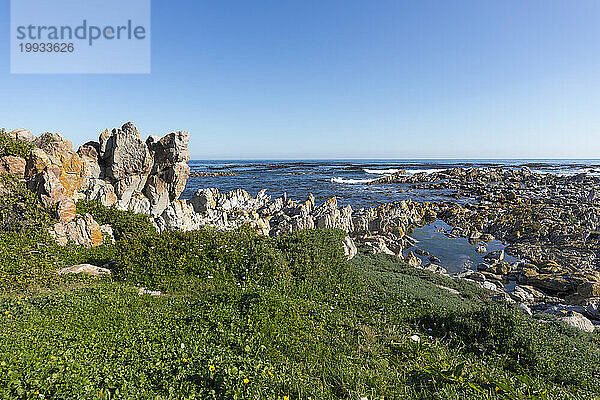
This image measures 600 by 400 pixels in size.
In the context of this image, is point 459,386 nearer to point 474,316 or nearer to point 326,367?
point 326,367

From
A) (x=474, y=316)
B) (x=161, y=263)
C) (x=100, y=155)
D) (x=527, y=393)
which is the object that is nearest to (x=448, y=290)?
(x=474, y=316)

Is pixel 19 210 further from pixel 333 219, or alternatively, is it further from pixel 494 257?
pixel 494 257

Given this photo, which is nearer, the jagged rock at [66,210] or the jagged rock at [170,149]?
the jagged rock at [66,210]

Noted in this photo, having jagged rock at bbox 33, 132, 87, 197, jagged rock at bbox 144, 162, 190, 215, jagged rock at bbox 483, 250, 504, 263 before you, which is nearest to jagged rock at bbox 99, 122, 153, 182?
jagged rock at bbox 144, 162, 190, 215

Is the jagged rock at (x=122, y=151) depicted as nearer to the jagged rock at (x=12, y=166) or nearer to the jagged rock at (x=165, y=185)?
the jagged rock at (x=165, y=185)

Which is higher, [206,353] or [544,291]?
[206,353]

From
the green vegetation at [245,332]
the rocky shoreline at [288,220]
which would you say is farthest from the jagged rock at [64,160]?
the green vegetation at [245,332]

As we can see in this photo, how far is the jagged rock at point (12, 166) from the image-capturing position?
12172 millimetres

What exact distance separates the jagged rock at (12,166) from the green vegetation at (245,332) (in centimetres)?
76

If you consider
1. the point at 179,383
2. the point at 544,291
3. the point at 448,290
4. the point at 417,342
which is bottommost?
the point at 544,291

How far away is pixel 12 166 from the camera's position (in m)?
12.3

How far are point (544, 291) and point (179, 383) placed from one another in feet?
59.7

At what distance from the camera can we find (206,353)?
519 cm

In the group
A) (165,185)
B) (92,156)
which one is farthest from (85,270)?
(92,156)
